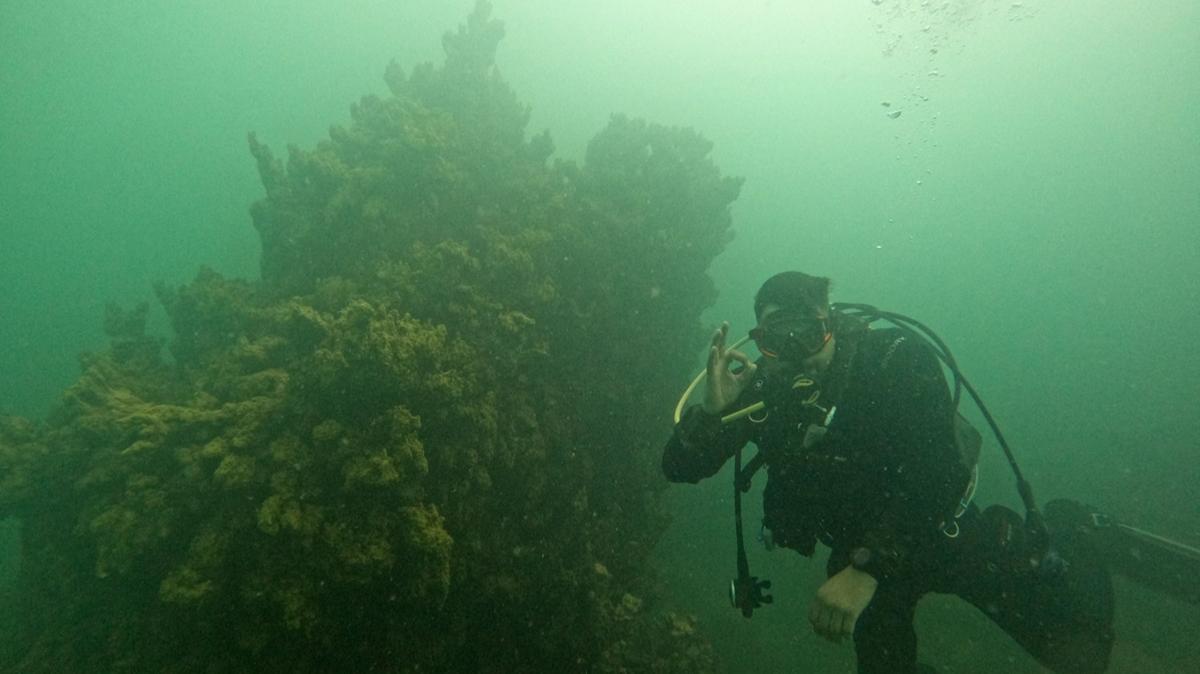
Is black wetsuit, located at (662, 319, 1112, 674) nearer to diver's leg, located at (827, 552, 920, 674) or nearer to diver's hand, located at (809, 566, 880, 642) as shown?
diver's leg, located at (827, 552, 920, 674)

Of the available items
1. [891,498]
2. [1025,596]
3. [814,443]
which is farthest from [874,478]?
[1025,596]

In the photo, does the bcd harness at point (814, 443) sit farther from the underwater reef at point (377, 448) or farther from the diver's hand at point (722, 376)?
the underwater reef at point (377, 448)

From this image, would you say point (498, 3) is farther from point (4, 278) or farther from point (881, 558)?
point (881, 558)

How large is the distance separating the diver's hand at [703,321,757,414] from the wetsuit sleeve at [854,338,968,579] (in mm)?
819

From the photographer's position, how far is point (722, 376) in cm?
331

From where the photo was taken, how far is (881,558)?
2473 mm

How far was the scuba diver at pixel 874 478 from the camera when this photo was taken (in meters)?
2.76

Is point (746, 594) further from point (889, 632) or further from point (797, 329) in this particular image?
point (797, 329)

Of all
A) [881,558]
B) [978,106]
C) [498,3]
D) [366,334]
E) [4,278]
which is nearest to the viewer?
[881,558]

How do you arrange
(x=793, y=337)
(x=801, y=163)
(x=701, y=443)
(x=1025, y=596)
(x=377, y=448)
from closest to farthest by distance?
1. (x=793, y=337)
2. (x=701, y=443)
3. (x=1025, y=596)
4. (x=377, y=448)
5. (x=801, y=163)

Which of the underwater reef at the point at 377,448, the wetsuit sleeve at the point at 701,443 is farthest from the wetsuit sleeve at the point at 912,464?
the underwater reef at the point at 377,448

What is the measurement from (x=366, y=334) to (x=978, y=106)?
3659 inches

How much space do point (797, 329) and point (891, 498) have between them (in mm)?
1109

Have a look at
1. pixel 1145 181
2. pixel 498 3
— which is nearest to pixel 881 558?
pixel 498 3
